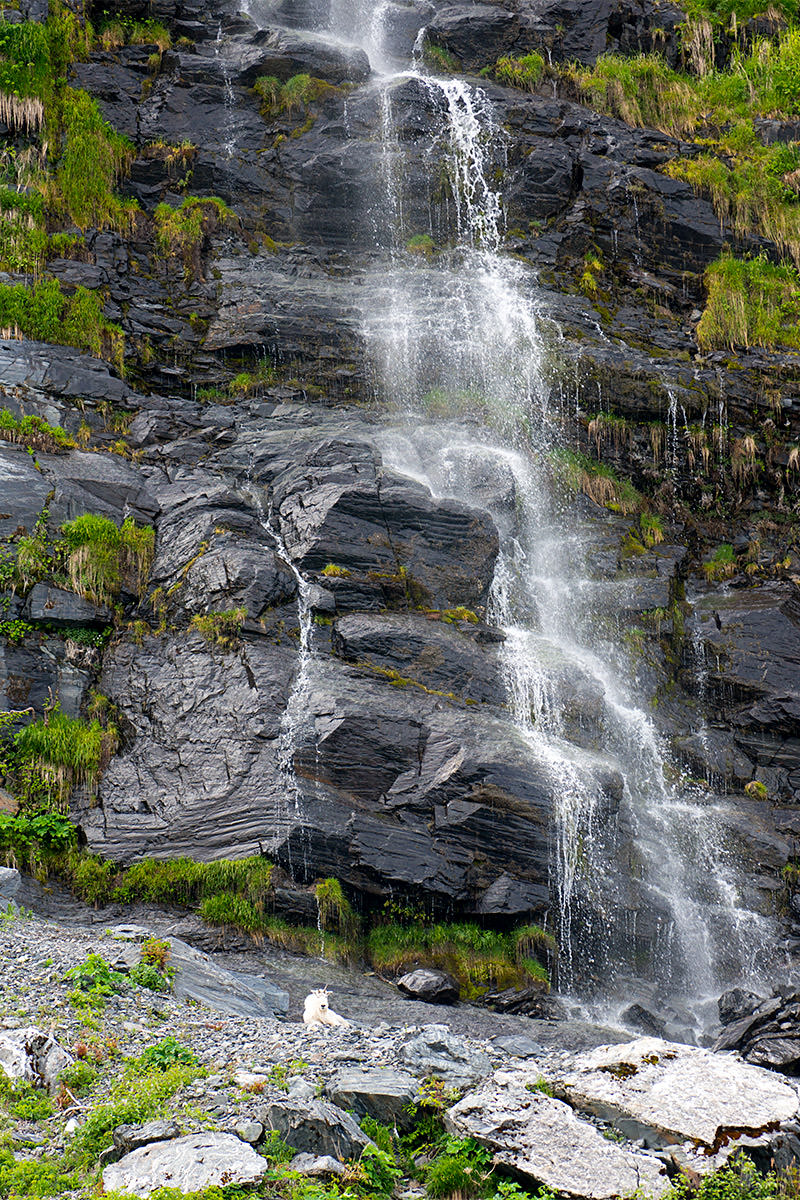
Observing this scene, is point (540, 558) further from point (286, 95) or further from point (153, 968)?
point (286, 95)

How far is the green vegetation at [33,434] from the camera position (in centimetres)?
1567

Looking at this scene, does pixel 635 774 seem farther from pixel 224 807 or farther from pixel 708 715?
pixel 224 807

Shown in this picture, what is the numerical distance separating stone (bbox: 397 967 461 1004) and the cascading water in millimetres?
1695

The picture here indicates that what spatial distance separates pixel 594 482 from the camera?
62.4ft

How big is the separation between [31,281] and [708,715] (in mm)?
15030

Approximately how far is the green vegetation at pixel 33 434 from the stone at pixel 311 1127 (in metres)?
12.6

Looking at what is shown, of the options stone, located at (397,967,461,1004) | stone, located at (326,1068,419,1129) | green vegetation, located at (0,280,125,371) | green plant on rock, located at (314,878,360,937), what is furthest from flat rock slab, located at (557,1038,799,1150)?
→ green vegetation, located at (0,280,125,371)

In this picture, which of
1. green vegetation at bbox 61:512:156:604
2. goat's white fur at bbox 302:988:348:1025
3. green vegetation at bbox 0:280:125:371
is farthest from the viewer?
green vegetation at bbox 0:280:125:371

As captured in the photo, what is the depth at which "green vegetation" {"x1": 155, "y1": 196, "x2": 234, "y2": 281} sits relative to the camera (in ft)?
69.2

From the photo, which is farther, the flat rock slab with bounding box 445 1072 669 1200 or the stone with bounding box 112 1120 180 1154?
the flat rock slab with bounding box 445 1072 669 1200

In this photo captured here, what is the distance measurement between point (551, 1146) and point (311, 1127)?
157 cm

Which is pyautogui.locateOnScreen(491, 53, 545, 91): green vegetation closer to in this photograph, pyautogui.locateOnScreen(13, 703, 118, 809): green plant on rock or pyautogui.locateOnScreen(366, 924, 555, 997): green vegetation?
pyautogui.locateOnScreen(13, 703, 118, 809): green plant on rock

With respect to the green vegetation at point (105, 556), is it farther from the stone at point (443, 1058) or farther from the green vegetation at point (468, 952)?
the stone at point (443, 1058)

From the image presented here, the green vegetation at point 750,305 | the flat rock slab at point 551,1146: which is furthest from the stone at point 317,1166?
the green vegetation at point 750,305
